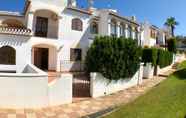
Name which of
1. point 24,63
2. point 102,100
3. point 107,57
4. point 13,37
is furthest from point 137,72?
point 13,37

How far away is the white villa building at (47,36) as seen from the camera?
21.0m

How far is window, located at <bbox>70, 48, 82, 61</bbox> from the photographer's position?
24.9 meters

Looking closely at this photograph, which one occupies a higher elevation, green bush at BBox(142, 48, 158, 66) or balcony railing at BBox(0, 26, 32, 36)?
balcony railing at BBox(0, 26, 32, 36)

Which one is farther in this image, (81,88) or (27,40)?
(27,40)

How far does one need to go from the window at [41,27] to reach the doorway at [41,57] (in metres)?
1.95

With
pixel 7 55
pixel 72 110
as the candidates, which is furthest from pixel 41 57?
pixel 72 110

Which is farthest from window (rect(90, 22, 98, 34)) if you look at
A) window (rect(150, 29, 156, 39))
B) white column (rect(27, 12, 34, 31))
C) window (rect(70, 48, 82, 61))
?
window (rect(150, 29, 156, 39))

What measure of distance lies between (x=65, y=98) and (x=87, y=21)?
14825 millimetres

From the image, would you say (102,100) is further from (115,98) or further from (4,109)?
(4,109)

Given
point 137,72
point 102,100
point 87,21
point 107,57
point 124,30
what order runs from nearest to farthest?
point 102,100 < point 107,57 < point 137,72 < point 87,21 < point 124,30

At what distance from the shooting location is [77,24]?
25.3 meters

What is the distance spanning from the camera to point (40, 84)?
11602mm

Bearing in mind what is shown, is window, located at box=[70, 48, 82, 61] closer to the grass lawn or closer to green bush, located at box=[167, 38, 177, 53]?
the grass lawn

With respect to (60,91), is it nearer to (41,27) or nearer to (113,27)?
(41,27)
